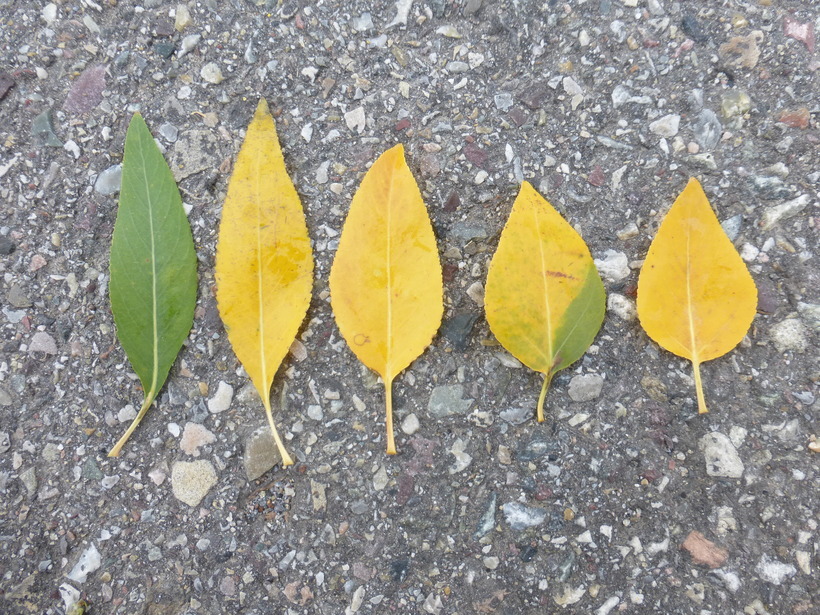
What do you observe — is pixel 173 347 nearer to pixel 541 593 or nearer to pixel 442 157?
pixel 442 157

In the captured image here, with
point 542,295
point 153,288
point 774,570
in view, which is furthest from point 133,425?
point 774,570

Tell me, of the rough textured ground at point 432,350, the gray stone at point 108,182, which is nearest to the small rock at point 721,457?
the rough textured ground at point 432,350

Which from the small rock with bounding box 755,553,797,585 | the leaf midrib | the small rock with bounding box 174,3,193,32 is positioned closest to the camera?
the small rock with bounding box 755,553,797,585

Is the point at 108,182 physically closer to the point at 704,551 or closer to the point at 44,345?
the point at 44,345

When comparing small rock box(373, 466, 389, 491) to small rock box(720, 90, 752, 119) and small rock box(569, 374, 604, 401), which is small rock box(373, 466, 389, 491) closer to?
small rock box(569, 374, 604, 401)

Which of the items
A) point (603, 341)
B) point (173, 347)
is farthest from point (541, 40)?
point (173, 347)

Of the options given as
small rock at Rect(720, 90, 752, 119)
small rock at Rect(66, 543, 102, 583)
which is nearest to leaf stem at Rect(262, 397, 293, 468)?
small rock at Rect(66, 543, 102, 583)
